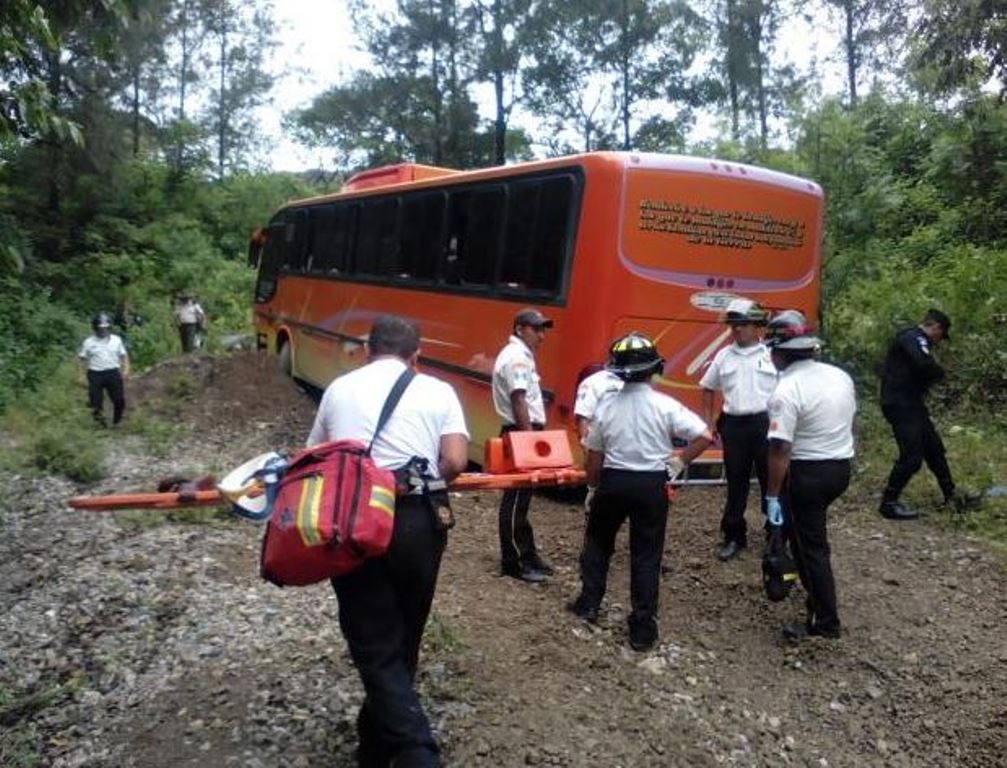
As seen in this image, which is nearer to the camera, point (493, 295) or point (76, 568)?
point (76, 568)

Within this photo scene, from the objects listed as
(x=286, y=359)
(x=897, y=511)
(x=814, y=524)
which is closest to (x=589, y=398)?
(x=814, y=524)

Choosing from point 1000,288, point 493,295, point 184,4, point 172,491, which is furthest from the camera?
point 184,4

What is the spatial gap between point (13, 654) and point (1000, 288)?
1093 centimetres

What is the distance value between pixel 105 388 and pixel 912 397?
Result: 30.7ft

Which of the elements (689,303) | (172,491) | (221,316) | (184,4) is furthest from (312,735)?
(184,4)

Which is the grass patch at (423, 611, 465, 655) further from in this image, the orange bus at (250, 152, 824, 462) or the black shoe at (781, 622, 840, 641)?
the orange bus at (250, 152, 824, 462)

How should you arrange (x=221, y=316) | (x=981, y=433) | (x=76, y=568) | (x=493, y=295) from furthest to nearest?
(x=221, y=316) < (x=981, y=433) < (x=493, y=295) < (x=76, y=568)

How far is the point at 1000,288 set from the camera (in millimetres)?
11375

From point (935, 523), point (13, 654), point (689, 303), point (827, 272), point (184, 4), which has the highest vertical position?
point (184, 4)

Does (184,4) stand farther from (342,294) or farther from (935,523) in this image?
(935,523)

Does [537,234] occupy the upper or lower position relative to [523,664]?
upper

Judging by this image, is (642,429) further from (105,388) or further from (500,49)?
(500,49)

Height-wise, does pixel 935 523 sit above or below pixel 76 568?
above

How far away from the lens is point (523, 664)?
472 cm
